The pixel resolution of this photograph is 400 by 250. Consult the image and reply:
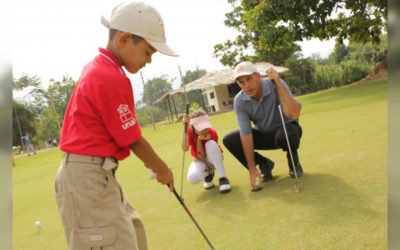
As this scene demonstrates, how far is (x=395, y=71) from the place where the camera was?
455 mm

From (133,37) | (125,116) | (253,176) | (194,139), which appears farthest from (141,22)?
(194,139)

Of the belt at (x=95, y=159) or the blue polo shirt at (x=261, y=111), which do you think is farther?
the blue polo shirt at (x=261, y=111)

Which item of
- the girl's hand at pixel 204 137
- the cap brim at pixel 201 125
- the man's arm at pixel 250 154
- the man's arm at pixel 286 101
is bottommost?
the man's arm at pixel 250 154

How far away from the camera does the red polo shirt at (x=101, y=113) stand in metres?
1.95

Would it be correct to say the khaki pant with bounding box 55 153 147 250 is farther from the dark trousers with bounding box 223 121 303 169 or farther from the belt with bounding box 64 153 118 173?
the dark trousers with bounding box 223 121 303 169

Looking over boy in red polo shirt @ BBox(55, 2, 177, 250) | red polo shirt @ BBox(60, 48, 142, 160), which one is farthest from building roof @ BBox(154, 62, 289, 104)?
red polo shirt @ BBox(60, 48, 142, 160)

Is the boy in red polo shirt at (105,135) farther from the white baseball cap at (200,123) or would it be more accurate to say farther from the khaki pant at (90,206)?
the white baseball cap at (200,123)

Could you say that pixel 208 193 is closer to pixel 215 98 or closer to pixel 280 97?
pixel 280 97

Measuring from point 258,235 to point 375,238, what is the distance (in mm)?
866

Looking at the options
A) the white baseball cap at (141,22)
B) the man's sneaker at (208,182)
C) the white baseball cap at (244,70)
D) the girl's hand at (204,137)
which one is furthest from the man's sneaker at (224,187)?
the white baseball cap at (141,22)

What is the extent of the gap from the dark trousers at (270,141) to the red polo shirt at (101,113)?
2678mm

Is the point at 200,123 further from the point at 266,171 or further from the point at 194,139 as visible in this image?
the point at 266,171

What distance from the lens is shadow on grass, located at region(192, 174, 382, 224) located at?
2.89m

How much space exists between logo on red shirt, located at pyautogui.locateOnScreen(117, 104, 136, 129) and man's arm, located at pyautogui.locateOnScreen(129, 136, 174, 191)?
0.14 m
